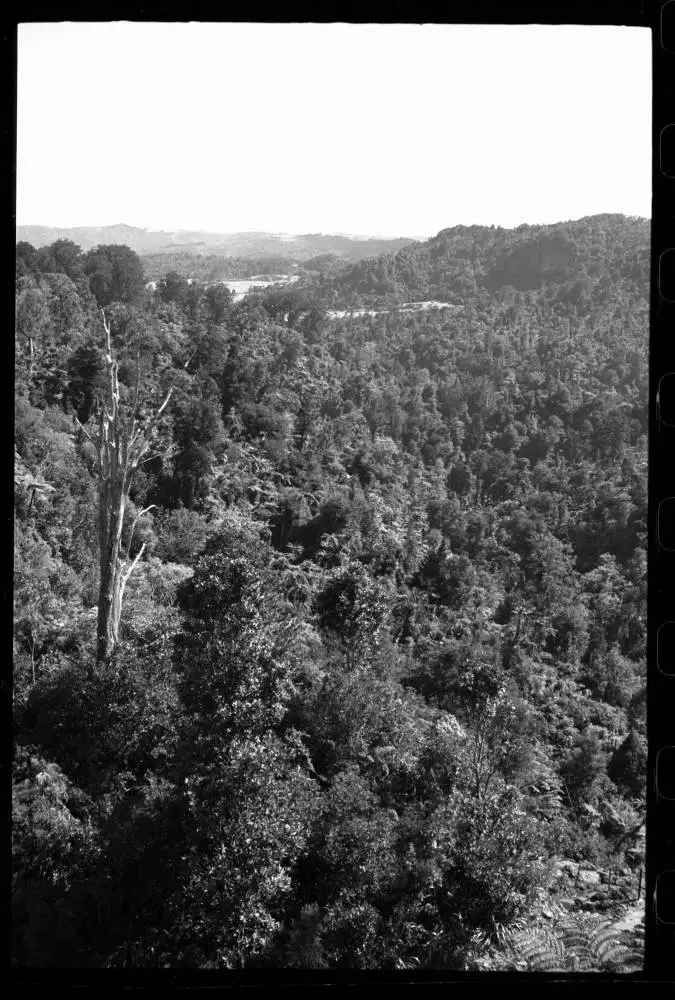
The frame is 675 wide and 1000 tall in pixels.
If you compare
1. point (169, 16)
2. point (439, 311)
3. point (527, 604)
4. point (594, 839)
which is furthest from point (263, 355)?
point (169, 16)

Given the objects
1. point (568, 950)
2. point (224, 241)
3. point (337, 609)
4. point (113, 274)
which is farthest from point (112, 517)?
point (113, 274)

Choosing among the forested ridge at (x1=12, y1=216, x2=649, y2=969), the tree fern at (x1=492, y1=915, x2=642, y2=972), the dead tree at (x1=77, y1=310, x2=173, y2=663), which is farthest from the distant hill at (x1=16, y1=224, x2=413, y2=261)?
the tree fern at (x1=492, y1=915, x2=642, y2=972)

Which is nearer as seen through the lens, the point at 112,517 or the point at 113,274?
the point at 112,517

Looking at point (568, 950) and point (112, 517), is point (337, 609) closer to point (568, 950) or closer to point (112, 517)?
point (112, 517)

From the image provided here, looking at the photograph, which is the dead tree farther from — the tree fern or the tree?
the tree

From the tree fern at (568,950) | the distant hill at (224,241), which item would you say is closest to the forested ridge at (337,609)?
the tree fern at (568,950)

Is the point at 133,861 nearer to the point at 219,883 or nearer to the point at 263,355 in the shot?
the point at 219,883

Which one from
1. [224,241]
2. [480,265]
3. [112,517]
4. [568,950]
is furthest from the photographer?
[480,265]
